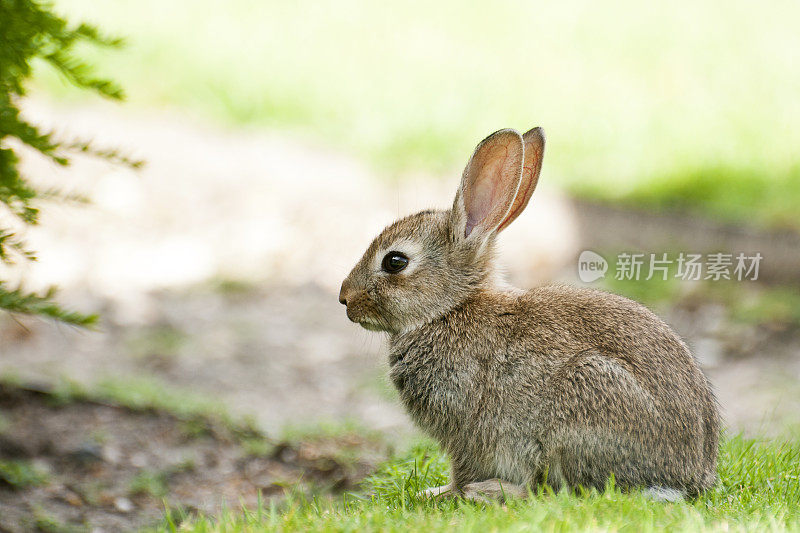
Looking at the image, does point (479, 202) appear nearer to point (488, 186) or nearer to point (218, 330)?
point (488, 186)

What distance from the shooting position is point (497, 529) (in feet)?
10.1

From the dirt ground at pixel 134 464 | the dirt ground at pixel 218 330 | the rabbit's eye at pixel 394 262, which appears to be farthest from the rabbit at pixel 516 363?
the dirt ground at pixel 134 464

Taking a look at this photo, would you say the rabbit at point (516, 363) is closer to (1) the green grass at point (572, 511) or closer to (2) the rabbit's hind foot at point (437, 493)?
(2) the rabbit's hind foot at point (437, 493)

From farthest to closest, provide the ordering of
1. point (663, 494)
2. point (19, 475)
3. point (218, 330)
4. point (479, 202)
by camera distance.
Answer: point (218, 330) < point (19, 475) < point (479, 202) < point (663, 494)

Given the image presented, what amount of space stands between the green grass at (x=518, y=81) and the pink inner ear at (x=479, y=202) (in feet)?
17.4

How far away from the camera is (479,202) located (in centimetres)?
416

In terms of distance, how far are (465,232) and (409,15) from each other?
420 inches

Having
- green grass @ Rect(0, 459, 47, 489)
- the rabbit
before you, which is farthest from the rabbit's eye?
green grass @ Rect(0, 459, 47, 489)

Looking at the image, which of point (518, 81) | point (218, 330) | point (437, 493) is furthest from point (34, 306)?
point (518, 81)

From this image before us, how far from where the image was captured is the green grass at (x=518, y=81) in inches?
387

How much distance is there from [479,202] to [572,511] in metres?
1.44

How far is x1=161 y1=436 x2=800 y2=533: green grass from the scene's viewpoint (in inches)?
124

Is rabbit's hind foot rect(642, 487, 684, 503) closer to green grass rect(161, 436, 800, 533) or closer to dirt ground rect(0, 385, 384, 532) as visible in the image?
green grass rect(161, 436, 800, 533)

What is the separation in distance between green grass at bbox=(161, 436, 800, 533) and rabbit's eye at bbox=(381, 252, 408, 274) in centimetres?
92
